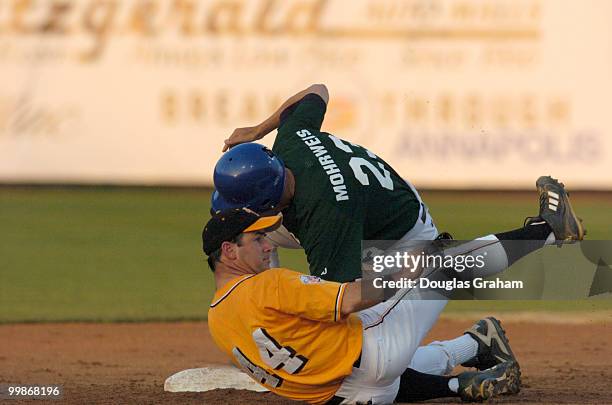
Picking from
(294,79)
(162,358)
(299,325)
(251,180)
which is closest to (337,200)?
(251,180)

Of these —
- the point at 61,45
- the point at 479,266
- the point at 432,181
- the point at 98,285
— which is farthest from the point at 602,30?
the point at 479,266

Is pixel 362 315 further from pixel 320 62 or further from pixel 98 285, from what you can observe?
pixel 320 62

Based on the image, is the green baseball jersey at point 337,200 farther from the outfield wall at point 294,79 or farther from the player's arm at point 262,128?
the outfield wall at point 294,79

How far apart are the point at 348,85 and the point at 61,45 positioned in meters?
5.04

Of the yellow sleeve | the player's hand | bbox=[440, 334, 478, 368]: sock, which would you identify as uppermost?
the player's hand

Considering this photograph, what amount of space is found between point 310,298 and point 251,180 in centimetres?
89

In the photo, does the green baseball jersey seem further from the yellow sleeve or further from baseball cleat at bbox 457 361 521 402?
baseball cleat at bbox 457 361 521 402

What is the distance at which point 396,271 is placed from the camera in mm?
4988

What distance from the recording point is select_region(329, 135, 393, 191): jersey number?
18.3 ft

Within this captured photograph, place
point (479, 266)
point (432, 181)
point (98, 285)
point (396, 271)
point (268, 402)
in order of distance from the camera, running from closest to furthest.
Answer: point (396, 271)
point (479, 266)
point (268, 402)
point (98, 285)
point (432, 181)

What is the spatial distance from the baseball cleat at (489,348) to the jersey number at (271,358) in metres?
1.28

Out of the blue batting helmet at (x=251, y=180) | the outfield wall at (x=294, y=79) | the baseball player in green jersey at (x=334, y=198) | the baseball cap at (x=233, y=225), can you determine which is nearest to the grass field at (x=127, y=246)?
the outfield wall at (x=294, y=79)

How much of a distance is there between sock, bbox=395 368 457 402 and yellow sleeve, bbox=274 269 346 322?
89 centimetres

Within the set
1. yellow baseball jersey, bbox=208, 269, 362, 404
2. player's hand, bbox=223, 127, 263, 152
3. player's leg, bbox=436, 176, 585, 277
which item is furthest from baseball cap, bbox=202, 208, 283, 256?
player's hand, bbox=223, 127, 263, 152
